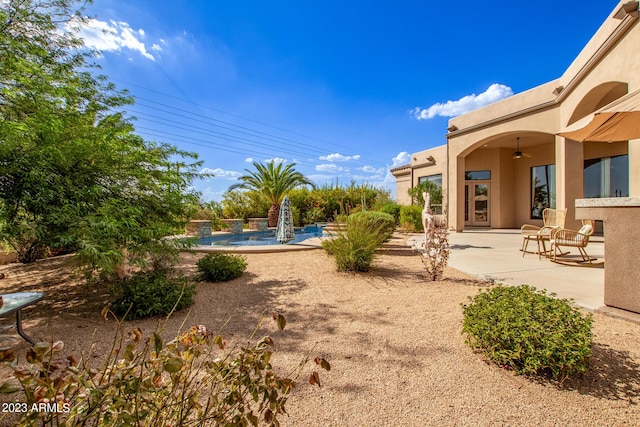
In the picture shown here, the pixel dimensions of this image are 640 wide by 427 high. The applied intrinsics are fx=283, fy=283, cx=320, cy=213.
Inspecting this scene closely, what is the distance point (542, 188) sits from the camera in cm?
1255

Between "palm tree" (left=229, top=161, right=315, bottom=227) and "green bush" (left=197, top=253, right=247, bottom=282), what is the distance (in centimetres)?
1057

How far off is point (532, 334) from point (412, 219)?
10.7 metres

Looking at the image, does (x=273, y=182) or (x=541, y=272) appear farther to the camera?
(x=273, y=182)

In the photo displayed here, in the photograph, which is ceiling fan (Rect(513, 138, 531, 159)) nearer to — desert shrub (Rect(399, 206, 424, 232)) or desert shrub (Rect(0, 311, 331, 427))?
desert shrub (Rect(399, 206, 424, 232))

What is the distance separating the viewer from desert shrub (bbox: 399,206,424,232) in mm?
12422

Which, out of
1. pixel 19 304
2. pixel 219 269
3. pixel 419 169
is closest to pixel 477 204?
pixel 419 169

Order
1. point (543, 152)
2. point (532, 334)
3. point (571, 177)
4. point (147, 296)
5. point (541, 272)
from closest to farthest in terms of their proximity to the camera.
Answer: point (532, 334) < point (147, 296) < point (541, 272) < point (571, 177) < point (543, 152)

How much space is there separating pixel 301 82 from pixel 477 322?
1343 centimetres

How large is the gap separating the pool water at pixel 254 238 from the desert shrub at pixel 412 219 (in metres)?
3.85

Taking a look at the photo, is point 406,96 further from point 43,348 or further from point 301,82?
point 43,348

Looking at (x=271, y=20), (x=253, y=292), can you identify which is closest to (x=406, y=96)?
(x=271, y=20)

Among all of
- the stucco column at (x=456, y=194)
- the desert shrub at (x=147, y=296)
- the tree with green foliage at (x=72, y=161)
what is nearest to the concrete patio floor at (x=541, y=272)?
the stucco column at (x=456, y=194)

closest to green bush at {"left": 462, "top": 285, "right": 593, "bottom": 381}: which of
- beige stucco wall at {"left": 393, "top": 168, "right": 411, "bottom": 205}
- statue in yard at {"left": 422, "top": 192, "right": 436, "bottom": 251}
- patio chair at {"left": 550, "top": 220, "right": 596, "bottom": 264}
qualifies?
statue in yard at {"left": 422, "top": 192, "right": 436, "bottom": 251}

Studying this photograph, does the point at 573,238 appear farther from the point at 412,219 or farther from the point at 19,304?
the point at 19,304
